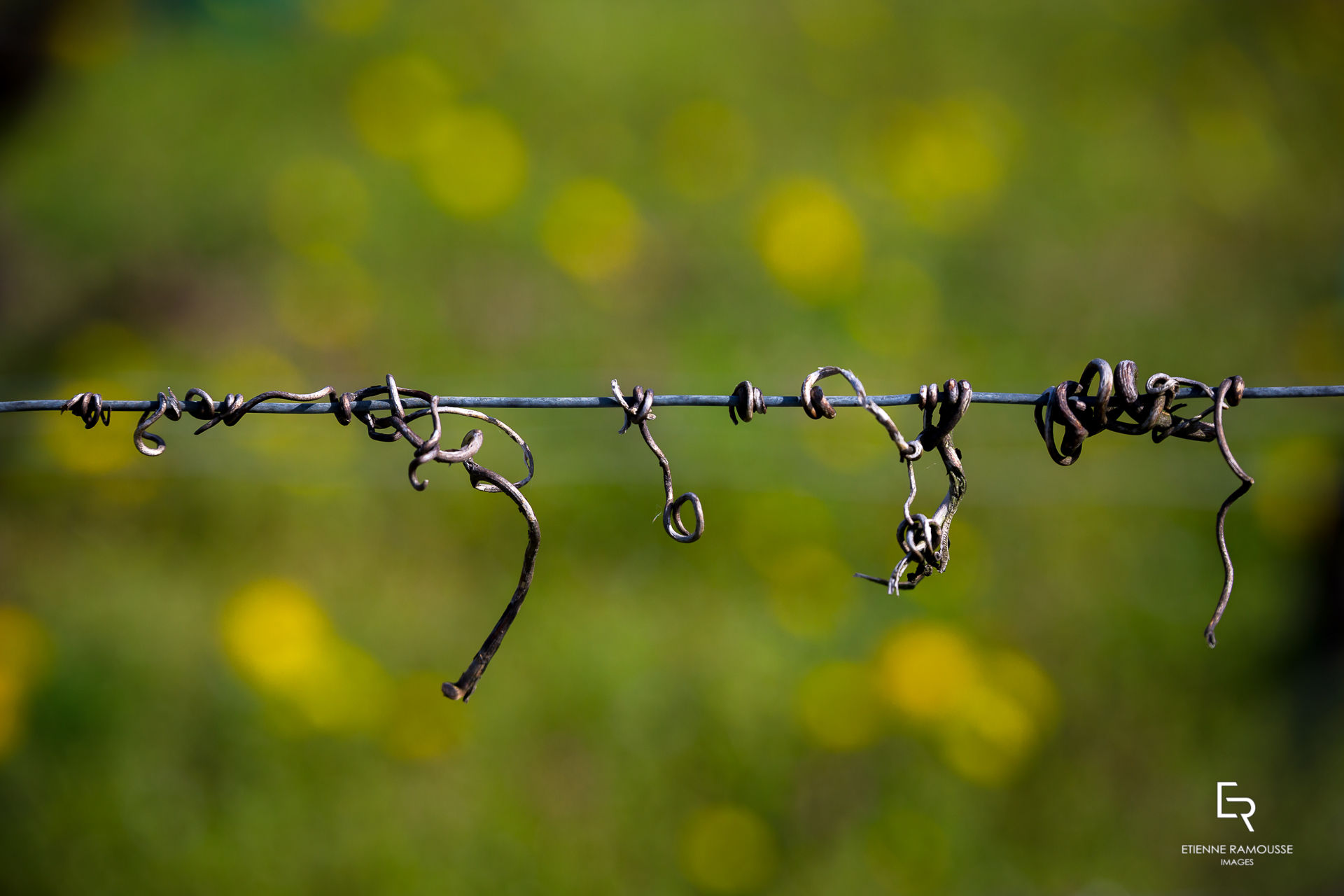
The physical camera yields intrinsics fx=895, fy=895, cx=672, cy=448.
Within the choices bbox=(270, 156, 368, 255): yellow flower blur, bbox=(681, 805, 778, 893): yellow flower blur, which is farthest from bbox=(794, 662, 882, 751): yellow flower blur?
bbox=(270, 156, 368, 255): yellow flower blur

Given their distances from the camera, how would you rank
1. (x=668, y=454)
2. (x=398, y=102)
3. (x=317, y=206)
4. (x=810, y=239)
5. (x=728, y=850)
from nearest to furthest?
(x=728, y=850) → (x=668, y=454) → (x=317, y=206) → (x=810, y=239) → (x=398, y=102)

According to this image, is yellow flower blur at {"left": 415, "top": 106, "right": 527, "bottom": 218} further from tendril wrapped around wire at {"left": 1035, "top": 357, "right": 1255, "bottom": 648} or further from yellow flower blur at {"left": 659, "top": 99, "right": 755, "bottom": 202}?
tendril wrapped around wire at {"left": 1035, "top": 357, "right": 1255, "bottom": 648}

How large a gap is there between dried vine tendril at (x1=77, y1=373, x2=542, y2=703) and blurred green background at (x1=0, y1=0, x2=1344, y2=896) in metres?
1.52

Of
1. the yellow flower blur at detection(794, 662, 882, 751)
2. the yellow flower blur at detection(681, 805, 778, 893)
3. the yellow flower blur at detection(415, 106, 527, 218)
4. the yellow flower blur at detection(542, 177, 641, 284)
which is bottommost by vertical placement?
the yellow flower blur at detection(681, 805, 778, 893)

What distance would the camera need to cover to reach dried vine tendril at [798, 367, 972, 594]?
0.97 m

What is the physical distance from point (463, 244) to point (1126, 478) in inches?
96.0

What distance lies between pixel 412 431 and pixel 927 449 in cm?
59

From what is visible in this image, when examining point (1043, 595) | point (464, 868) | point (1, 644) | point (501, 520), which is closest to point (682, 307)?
point (501, 520)

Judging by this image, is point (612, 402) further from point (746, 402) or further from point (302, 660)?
point (302, 660)

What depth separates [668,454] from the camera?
2.91 metres

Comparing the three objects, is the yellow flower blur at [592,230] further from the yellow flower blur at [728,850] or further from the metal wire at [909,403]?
the metal wire at [909,403]

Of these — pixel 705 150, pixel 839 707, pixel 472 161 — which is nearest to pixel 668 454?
pixel 839 707

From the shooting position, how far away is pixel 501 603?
2615 millimetres

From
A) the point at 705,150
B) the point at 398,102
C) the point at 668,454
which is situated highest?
the point at 398,102
